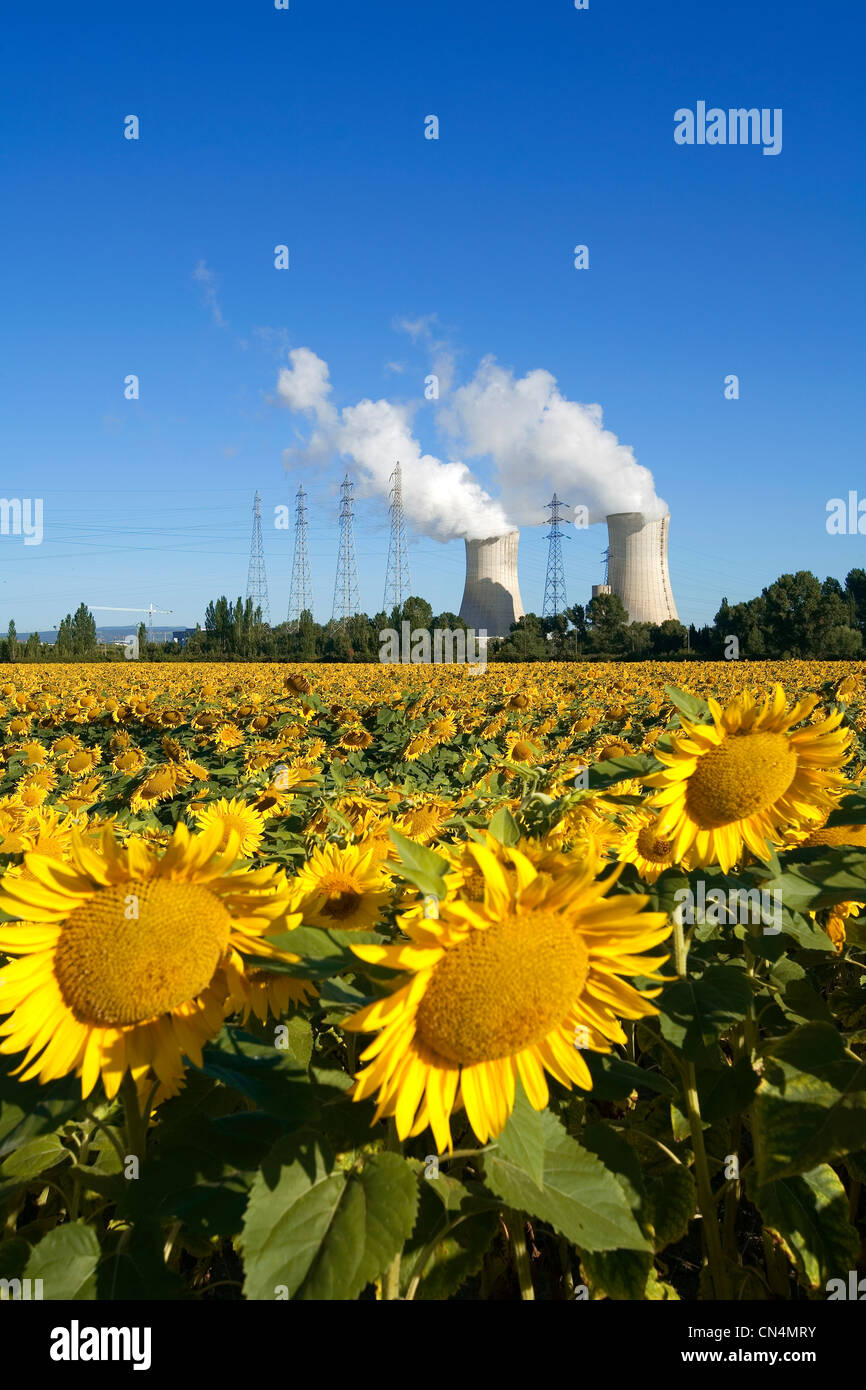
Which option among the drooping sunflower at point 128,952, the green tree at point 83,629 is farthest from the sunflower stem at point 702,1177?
Result: the green tree at point 83,629

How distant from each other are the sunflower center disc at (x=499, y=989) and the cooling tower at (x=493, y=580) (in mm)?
47636

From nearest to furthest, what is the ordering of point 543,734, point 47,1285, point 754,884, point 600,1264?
point 47,1285 < point 600,1264 < point 754,884 < point 543,734

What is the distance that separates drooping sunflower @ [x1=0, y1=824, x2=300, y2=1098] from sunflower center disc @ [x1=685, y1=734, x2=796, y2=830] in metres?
0.91

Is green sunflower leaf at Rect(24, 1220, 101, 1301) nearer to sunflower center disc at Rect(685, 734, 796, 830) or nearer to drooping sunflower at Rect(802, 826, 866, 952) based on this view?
sunflower center disc at Rect(685, 734, 796, 830)

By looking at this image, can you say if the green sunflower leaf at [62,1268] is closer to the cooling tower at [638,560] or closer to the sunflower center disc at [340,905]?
the sunflower center disc at [340,905]

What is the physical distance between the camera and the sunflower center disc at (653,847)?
210 cm

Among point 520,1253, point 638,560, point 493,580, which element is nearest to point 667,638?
point 638,560

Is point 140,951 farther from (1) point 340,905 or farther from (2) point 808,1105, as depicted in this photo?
(2) point 808,1105

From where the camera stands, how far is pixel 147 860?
3.75 feet

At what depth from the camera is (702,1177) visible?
55.9 inches

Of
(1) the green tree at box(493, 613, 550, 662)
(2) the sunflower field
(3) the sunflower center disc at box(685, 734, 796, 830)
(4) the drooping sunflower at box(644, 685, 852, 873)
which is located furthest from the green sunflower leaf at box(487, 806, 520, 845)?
(1) the green tree at box(493, 613, 550, 662)

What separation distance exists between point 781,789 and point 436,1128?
1.01 metres
